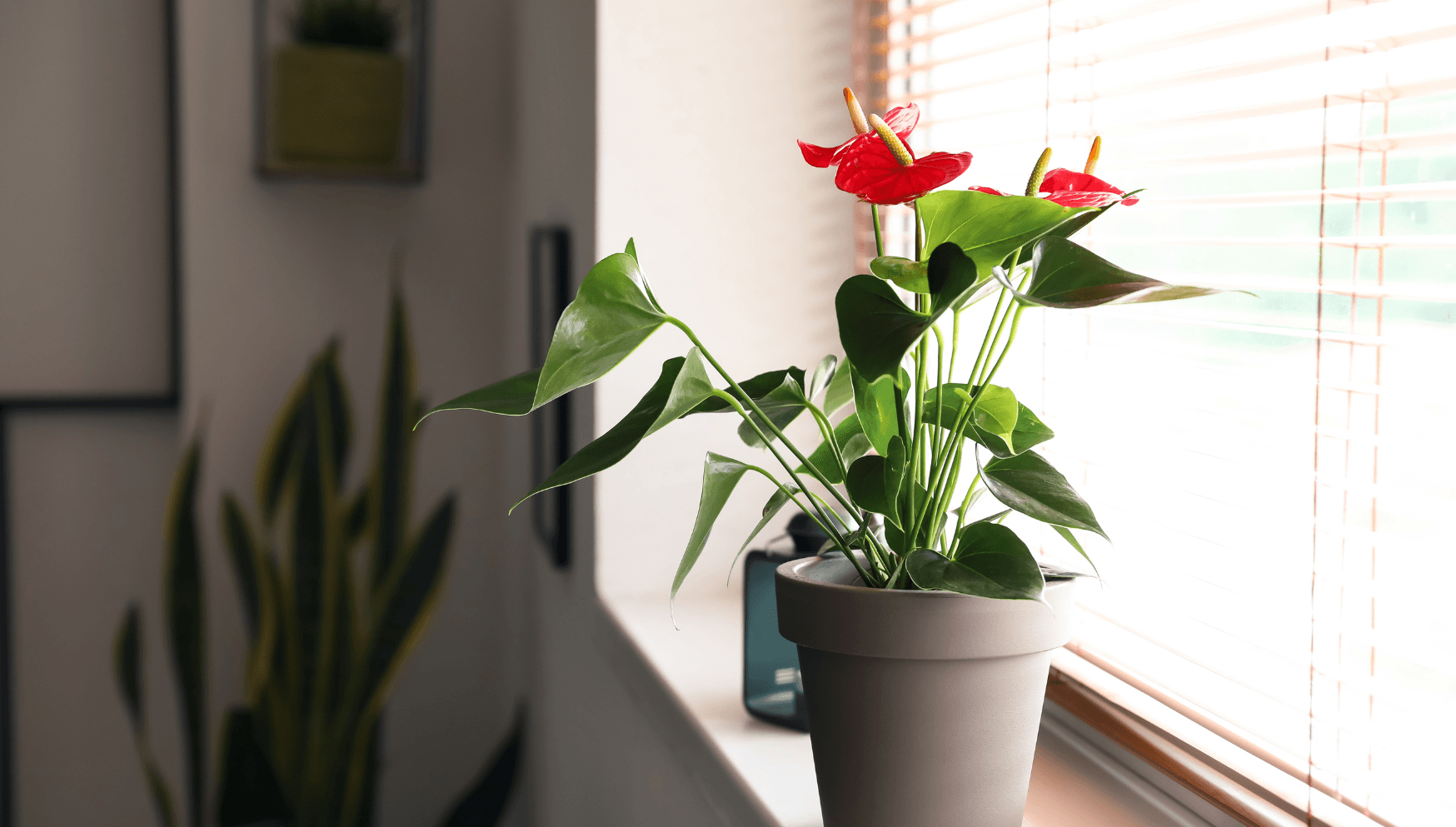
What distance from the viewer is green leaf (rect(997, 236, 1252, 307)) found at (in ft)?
1.25

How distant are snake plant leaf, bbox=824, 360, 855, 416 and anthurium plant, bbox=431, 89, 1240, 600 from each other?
3 centimetres

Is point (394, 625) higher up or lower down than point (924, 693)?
lower down

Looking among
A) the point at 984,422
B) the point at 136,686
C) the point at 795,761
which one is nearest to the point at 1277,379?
the point at 984,422

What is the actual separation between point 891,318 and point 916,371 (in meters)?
0.13

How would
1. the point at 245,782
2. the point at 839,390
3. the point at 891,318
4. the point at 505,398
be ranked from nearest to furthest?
the point at 891,318 → the point at 505,398 → the point at 839,390 → the point at 245,782

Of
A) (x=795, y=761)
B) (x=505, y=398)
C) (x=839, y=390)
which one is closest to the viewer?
(x=505, y=398)

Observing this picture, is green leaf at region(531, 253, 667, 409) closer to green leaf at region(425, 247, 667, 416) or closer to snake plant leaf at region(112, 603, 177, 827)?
green leaf at region(425, 247, 667, 416)

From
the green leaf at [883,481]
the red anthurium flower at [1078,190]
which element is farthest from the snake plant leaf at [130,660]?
the red anthurium flower at [1078,190]

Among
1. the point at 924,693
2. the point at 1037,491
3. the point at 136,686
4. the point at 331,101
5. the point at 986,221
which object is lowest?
the point at 136,686

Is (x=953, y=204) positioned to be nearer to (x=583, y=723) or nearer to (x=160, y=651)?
(x=583, y=723)

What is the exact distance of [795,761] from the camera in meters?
0.75

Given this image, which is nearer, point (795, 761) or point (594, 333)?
point (594, 333)

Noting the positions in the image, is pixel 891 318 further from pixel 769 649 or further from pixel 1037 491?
pixel 769 649

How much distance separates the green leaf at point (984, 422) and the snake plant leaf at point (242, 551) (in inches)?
52.0
